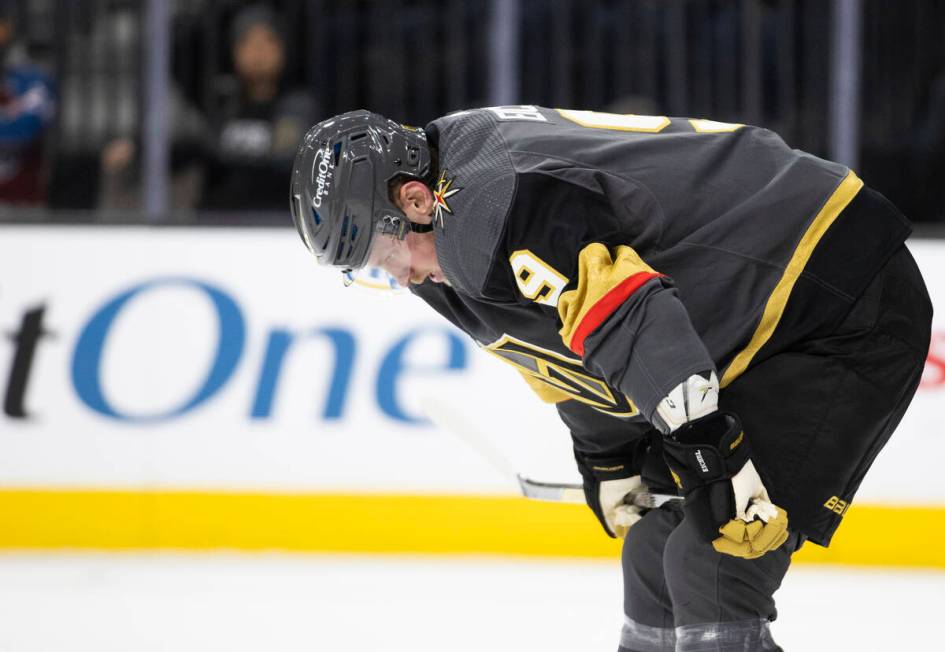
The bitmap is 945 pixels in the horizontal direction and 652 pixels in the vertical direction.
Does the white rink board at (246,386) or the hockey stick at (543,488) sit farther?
the white rink board at (246,386)

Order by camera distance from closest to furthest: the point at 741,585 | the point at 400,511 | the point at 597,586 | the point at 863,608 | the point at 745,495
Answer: the point at 745,495, the point at 741,585, the point at 863,608, the point at 597,586, the point at 400,511

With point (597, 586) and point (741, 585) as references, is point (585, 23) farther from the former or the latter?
point (741, 585)

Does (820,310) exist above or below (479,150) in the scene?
below

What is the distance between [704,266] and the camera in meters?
1.93

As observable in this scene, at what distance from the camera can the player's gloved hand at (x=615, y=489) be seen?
2367mm

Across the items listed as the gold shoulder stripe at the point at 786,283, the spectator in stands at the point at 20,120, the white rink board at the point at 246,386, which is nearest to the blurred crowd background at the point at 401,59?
the spectator in stands at the point at 20,120

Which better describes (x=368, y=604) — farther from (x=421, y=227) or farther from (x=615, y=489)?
(x=421, y=227)

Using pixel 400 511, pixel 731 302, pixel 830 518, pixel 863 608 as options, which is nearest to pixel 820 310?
pixel 731 302

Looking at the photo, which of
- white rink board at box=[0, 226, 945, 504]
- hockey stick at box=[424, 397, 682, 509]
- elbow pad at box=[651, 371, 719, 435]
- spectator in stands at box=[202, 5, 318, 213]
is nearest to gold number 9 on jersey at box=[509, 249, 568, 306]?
elbow pad at box=[651, 371, 719, 435]

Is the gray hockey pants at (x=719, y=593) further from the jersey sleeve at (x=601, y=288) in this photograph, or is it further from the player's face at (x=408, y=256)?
the player's face at (x=408, y=256)

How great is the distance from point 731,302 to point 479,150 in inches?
17.3

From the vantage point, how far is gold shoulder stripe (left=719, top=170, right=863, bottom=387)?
1.93m

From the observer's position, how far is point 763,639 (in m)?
1.90

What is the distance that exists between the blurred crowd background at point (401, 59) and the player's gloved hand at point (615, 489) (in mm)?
2947
